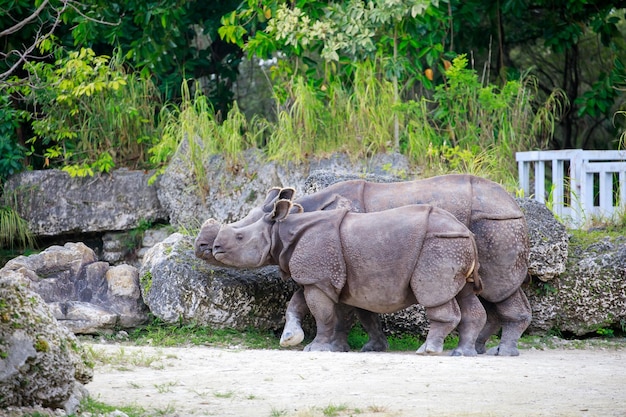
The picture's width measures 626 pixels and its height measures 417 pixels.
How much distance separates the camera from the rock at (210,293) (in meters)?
9.46

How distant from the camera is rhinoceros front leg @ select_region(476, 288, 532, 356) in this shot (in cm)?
881

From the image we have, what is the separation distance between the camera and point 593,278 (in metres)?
9.85

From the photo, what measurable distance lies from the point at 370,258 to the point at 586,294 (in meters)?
2.62

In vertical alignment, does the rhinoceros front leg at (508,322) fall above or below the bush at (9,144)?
below

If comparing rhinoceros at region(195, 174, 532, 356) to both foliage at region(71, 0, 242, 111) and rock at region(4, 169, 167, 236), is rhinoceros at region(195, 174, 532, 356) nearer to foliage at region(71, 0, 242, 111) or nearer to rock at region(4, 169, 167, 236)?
rock at region(4, 169, 167, 236)

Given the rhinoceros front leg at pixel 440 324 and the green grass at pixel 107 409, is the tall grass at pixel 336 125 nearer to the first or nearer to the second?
the rhinoceros front leg at pixel 440 324

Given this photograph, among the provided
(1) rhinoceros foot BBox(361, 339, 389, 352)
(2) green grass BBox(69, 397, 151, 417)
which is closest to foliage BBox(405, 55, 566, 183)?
(1) rhinoceros foot BBox(361, 339, 389, 352)

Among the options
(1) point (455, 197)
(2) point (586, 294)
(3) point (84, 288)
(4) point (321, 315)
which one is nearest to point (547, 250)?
(2) point (586, 294)

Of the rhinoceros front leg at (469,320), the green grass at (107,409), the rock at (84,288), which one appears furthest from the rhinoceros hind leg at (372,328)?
the green grass at (107,409)

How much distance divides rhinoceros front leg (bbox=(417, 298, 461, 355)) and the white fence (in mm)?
3189

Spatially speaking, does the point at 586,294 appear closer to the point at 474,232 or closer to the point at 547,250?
the point at 547,250

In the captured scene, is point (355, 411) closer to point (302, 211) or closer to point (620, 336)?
point (302, 211)

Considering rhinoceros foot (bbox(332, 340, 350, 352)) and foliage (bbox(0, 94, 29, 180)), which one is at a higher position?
foliage (bbox(0, 94, 29, 180))

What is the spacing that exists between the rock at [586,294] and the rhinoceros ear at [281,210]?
2.73 m
